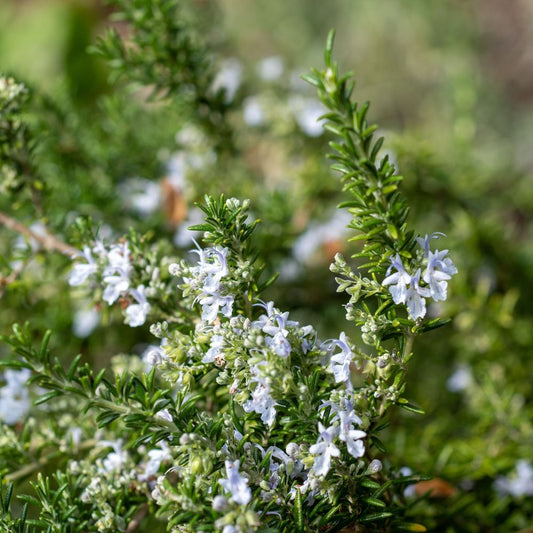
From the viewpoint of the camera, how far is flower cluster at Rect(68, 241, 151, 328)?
78 centimetres

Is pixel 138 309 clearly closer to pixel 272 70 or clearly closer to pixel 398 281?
pixel 398 281

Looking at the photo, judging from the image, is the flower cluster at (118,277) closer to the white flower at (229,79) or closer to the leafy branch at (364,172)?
the leafy branch at (364,172)

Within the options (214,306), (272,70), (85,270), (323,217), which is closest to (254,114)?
(272,70)

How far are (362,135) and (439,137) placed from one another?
168 centimetres

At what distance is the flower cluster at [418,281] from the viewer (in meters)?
0.64

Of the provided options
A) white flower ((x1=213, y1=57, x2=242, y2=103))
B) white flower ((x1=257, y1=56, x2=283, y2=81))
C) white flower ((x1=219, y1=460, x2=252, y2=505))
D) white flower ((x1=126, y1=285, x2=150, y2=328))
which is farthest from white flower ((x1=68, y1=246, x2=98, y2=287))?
white flower ((x1=257, y1=56, x2=283, y2=81))

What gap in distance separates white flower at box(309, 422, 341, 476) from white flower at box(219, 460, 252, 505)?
81 mm

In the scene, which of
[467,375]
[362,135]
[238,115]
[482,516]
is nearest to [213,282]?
[362,135]

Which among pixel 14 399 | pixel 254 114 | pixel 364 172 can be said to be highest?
pixel 254 114

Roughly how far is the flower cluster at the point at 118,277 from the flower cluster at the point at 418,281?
1.10 ft

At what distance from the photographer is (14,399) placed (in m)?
1.00

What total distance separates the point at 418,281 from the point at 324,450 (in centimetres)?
22

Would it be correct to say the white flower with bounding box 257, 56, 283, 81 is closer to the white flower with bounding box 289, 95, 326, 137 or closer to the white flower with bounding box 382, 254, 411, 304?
the white flower with bounding box 289, 95, 326, 137

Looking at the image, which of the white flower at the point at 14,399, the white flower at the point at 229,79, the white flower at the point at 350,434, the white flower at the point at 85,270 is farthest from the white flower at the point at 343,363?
the white flower at the point at 229,79
